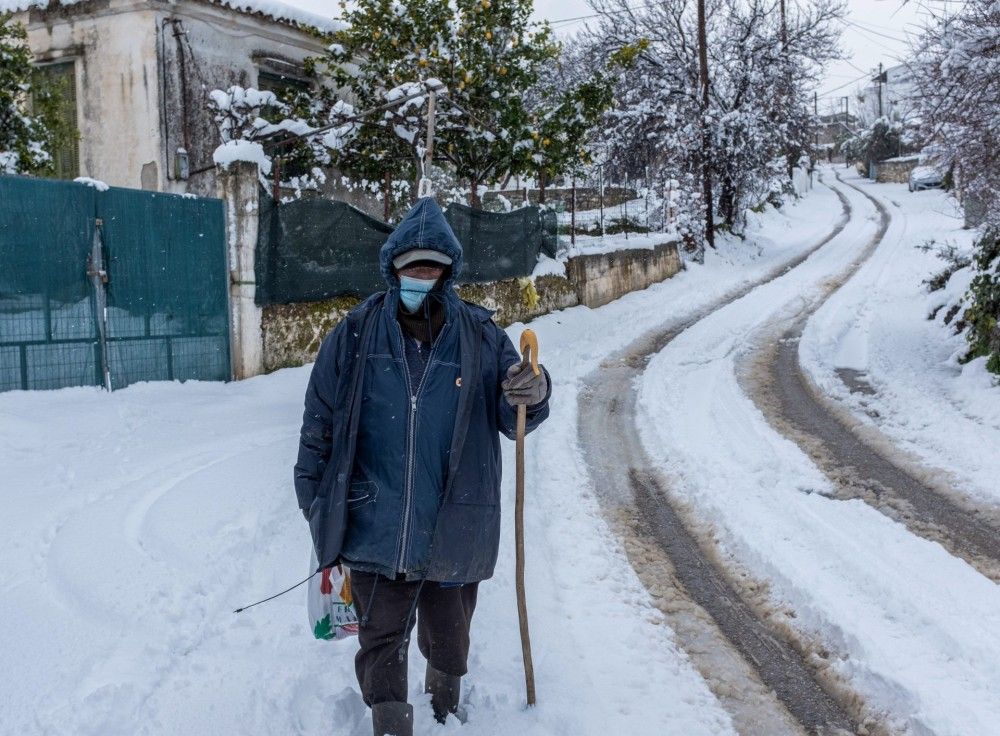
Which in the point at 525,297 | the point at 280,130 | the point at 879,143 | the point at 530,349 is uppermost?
the point at 879,143

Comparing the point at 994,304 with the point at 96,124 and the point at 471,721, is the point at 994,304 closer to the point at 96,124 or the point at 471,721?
the point at 471,721

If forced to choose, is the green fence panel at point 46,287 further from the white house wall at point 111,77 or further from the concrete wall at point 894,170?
the concrete wall at point 894,170

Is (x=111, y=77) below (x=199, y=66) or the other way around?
below

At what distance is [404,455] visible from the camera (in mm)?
2775

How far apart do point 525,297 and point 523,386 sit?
11695 mm

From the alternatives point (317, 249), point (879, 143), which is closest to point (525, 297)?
point (317, 249)

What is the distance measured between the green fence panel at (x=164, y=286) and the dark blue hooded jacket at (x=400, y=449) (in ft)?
18.3

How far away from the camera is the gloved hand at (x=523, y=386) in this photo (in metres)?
2.88

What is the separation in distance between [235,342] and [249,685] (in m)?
6.06

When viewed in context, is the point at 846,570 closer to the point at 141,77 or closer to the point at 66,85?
the point at 141,77

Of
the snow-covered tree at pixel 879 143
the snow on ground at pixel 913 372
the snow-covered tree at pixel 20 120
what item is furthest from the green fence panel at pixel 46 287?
the snow-covered tree at pixel 879 143

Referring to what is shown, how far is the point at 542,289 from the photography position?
15125 mm

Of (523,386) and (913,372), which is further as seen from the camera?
(913,372)

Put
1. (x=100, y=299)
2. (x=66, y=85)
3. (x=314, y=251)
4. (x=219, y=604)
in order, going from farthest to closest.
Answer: (x=66, y=85), (x=314, y=251), (x=100, y=299), (x=219, y=604)
